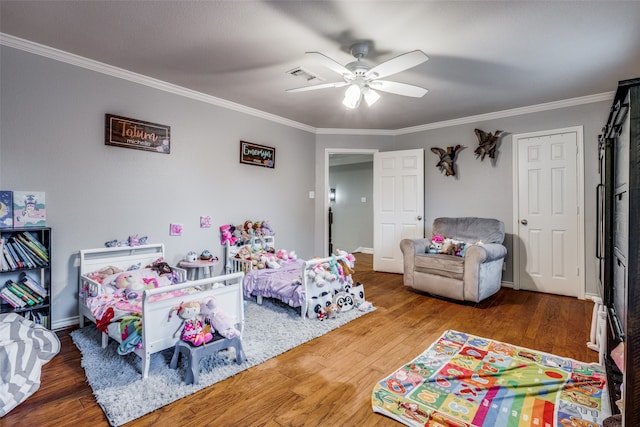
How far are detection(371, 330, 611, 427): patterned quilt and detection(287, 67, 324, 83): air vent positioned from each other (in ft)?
8.60

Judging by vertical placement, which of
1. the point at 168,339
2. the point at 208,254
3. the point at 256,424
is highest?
the point at 208,254

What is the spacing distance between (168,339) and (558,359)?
8.77ft

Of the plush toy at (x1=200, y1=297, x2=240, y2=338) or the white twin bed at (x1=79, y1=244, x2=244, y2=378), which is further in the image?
the plush toy at (x1=200, y1=297, x2=240, y2=338)

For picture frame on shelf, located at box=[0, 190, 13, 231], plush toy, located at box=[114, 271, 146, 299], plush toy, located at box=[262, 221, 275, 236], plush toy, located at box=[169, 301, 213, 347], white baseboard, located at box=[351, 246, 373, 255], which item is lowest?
white baseboard, located at box=[351, 246, 373, 255]

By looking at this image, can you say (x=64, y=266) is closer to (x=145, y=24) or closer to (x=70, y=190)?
(x=70, y=190)

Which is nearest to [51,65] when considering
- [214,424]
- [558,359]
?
[214,424]

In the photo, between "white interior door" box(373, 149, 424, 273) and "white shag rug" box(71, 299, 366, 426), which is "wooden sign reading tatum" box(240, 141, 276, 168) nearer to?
"white interior door" box(373, 149, 424, 273)

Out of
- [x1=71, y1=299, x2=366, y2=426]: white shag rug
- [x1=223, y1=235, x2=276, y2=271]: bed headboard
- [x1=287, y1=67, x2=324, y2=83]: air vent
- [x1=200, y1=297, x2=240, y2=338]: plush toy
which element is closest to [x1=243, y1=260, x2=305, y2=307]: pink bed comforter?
[x1=71, y1=299, x2=366, y2=426]: white shag rug

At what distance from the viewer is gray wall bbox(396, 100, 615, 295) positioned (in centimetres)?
368

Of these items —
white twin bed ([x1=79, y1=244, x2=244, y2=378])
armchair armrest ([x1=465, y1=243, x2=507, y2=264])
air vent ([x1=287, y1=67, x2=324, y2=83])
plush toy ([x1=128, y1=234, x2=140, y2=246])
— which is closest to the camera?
white twin bed ([x1=79, y1=244, x2=244, y2=378])

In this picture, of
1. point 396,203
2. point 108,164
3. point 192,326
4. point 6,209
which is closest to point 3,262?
→ point 6,209

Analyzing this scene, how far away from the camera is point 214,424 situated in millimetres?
1594

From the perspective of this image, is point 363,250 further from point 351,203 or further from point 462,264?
point 462,264

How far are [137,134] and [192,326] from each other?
215 centimetres
